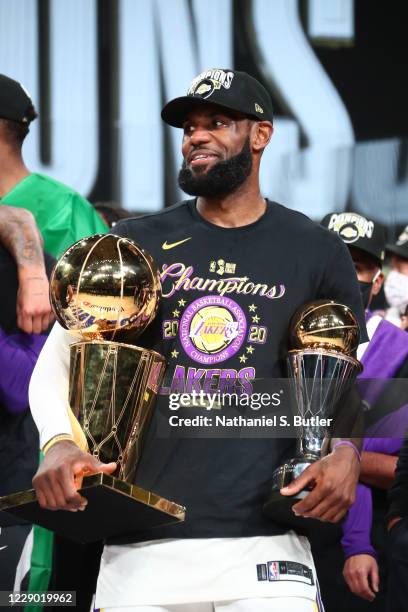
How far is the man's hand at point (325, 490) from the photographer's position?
1.98 meters

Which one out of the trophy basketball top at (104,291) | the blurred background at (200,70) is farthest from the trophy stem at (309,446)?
the blurred background at (200,70)

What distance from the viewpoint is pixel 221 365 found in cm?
214

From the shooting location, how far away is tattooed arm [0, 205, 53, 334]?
2.55 m

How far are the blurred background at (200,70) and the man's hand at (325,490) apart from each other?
155 inches

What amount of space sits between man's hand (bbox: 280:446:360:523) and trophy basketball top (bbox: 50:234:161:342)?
0.44 m

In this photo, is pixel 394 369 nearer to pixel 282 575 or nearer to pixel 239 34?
pixel 282 575

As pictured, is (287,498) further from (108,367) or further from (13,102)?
(13,102)

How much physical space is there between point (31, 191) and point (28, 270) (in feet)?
2.23

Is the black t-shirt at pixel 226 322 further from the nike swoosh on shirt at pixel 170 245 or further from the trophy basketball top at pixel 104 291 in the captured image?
the trophy basketball top at pixel 104 291

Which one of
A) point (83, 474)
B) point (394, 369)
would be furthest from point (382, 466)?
point (83, 474)

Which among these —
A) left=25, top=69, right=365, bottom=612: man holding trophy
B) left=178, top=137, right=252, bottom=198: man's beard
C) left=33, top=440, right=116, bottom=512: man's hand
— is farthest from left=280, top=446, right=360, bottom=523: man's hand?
left=178, top=137, right=252, bottom=198: man's beard

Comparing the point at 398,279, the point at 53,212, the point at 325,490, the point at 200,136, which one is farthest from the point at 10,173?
the point at 398,279

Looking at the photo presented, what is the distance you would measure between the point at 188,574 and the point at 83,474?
34cm

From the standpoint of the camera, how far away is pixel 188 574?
2.04 m
